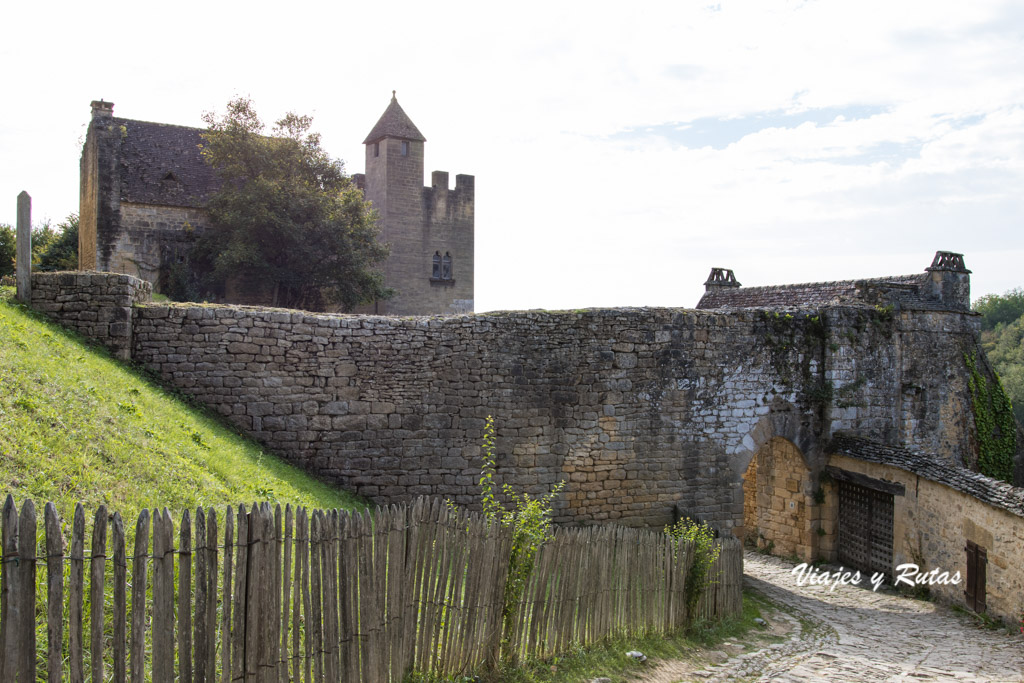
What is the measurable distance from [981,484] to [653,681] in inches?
340

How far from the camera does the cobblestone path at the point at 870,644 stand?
10.1 m

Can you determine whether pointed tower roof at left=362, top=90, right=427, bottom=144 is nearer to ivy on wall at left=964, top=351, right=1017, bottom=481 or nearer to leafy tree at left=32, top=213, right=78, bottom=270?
leafy tree at left=32, top=213, right=78, bottom=270

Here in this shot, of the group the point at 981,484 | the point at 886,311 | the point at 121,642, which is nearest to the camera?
the point at 121,642

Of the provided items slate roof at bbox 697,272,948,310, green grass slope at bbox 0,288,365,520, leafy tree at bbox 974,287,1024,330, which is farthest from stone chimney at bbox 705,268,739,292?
leafy tree at bbox 974,287,1024,330

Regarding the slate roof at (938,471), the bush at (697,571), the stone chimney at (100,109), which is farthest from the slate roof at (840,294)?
the stone chimney at (100,109)

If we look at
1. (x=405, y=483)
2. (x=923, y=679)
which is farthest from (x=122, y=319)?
(x=923, y=679)

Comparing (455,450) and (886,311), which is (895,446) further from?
(455,450)

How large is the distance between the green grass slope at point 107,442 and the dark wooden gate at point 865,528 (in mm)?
10825

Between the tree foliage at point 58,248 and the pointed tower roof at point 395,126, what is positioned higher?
the pointed tower roof at point 395,126

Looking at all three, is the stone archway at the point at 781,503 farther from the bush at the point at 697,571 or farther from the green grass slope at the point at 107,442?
the green grass slope at the point at 107,442

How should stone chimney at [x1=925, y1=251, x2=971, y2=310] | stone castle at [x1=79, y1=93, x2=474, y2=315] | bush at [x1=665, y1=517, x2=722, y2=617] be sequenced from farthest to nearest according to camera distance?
1. stone castle at [x1=79, y1=93, x2=474, y2=315]
2. stone chimney at [x1=925, y1=251, x2=971, y2=310]
3. bush at [x1=665, y1=517, x2=722, y2=617]

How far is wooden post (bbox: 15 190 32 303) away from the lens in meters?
11.8

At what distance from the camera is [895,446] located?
1689 cm

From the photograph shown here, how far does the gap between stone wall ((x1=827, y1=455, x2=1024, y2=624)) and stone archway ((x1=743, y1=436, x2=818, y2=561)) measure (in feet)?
1.98
